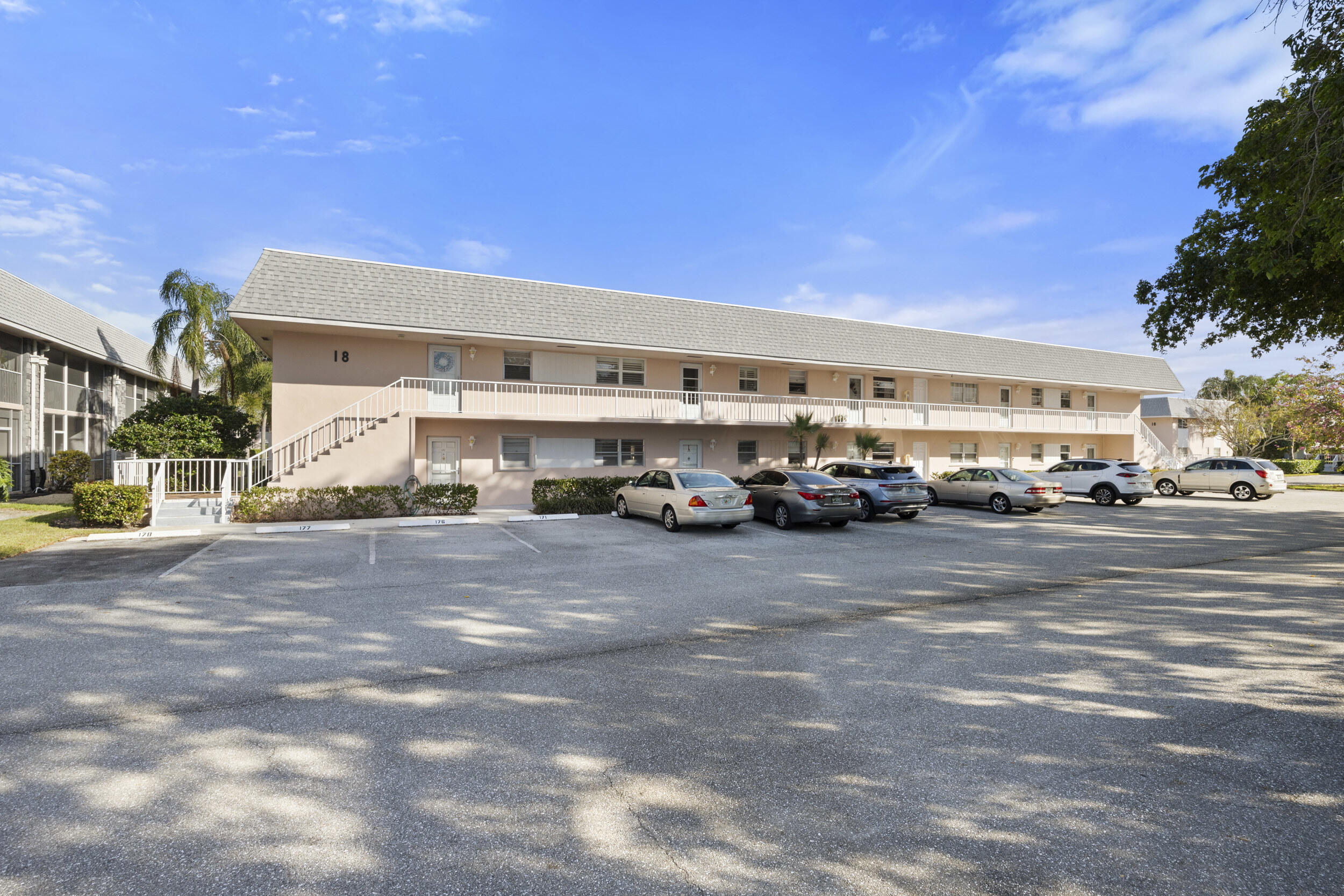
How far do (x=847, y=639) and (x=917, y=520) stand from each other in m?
12.2

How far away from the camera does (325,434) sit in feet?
60.8

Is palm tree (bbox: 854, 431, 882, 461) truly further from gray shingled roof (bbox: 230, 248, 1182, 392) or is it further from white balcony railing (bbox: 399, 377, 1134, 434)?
gray shingled roof (bbox: 230, 248, 1182, 392)

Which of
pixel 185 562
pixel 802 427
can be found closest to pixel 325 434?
pixel 185 562

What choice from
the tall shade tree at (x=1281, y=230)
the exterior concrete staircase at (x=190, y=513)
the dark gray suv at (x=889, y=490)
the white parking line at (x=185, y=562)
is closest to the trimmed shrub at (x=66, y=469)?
the exterior concrete staircase at (x=190, y=513)

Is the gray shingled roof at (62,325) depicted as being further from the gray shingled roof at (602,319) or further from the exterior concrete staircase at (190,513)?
the exterior concrete staircase at (190,513)

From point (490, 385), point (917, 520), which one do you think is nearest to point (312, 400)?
point (490, 385)

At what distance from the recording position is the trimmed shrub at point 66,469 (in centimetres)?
2359

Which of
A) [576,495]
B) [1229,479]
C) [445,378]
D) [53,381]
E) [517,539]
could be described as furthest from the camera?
[1229,479]

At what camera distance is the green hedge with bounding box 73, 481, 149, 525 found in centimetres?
1463

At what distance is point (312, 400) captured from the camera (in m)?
19.7

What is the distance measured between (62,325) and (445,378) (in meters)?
16.8

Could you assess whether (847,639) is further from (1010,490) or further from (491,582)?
(1010,490)

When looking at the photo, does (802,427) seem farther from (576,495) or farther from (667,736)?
(667,736)

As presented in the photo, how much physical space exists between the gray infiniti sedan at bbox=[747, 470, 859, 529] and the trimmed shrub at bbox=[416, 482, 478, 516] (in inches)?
315
